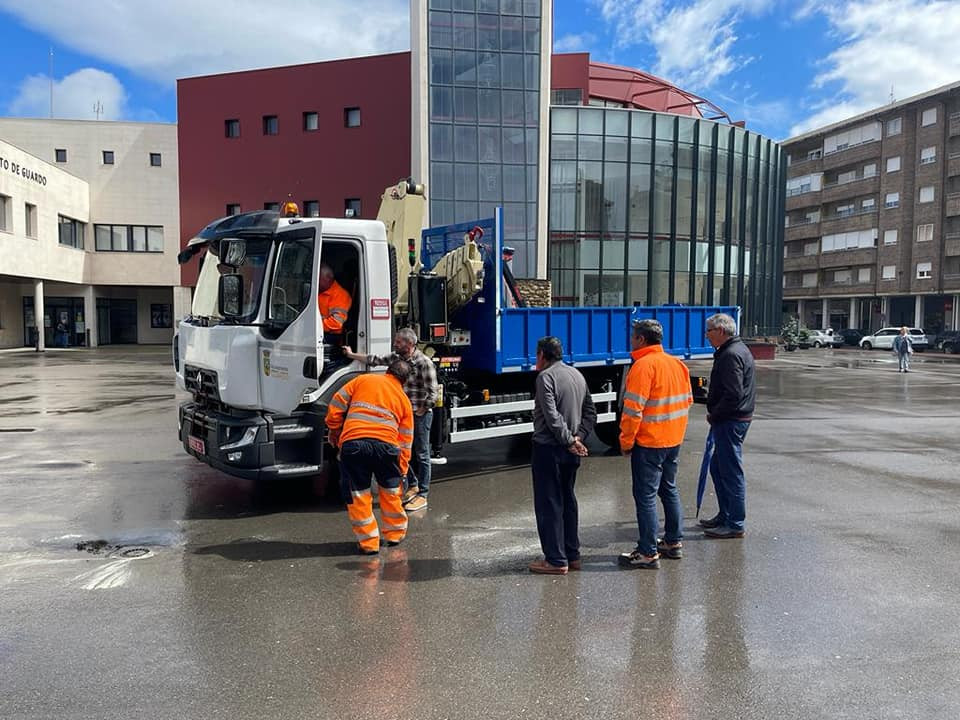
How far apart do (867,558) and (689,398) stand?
6.21 ft

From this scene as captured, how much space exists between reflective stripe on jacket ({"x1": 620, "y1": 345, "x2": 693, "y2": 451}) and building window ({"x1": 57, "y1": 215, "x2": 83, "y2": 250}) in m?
42.5

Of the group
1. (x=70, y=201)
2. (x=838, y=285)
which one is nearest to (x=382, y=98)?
(x=70, y=201)

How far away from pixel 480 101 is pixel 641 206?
924 centimetres

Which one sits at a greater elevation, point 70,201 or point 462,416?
point 70,201

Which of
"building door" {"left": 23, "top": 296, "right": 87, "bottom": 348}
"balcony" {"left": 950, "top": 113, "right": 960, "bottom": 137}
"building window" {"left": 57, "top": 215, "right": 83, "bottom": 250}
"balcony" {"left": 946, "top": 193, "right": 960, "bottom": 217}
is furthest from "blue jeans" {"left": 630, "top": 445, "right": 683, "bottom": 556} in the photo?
"balcony" {"left": 950, "top": 113, "right": 960, "bottom": 137}

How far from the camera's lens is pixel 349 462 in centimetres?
565

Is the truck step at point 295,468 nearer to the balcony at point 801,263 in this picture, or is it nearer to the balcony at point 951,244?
the balcony at point 951,244

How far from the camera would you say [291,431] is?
6605 mm

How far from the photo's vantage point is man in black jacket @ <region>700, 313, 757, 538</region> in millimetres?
6008

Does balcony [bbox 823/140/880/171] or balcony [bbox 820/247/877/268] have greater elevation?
balcony [bbox 823/140/880/171]

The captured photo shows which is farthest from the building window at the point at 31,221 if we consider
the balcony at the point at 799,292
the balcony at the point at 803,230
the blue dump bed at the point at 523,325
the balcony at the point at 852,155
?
the balcony at the point at 852,155

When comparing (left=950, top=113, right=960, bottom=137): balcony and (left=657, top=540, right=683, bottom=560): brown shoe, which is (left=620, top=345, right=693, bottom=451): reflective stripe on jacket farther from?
(left=950, top=113, right=960, bottom=137): balcony

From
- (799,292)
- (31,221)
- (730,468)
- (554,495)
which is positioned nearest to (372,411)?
→ (554,495)

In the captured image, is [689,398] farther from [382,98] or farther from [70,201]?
[70,201]
